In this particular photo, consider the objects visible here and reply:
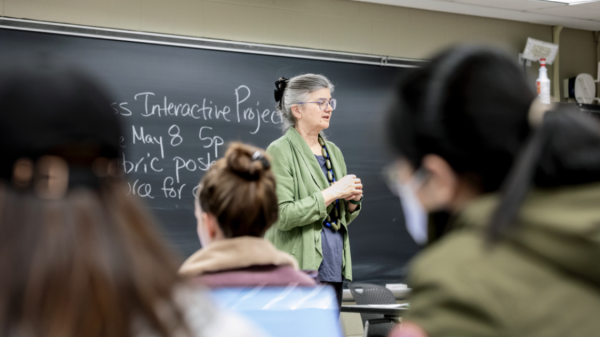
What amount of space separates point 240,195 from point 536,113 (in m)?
0.76

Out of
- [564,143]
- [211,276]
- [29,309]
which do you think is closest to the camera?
[29,309]

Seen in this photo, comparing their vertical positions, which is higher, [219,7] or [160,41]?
[219,7]

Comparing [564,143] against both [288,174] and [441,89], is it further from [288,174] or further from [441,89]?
[288,174]

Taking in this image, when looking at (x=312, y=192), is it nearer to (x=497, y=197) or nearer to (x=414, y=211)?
(x=414, y=211)

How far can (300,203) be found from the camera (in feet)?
8.02

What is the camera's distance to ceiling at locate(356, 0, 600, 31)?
13.1 ft

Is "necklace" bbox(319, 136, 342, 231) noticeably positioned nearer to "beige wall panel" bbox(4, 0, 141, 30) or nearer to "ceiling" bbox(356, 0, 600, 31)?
"beige wall panel" bbox(4, 0, 141, 30)

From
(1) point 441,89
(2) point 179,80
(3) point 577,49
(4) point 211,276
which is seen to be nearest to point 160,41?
(2) point 179,80

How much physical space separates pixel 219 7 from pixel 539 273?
3.29 meters

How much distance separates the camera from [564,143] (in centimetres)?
67

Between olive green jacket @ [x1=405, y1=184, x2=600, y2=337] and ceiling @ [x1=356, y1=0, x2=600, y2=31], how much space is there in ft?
11.6

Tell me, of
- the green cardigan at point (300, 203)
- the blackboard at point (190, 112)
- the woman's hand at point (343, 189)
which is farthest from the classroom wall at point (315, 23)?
the woman's hand at point (343, 189)

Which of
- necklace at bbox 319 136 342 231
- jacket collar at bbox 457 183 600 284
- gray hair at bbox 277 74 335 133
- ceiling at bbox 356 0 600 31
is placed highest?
ceiling at bbox 356 0 600 31

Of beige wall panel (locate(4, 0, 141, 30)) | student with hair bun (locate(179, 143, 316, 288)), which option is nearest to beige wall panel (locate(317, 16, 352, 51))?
beige wall panel (locate(4, 0, 141, 30))
